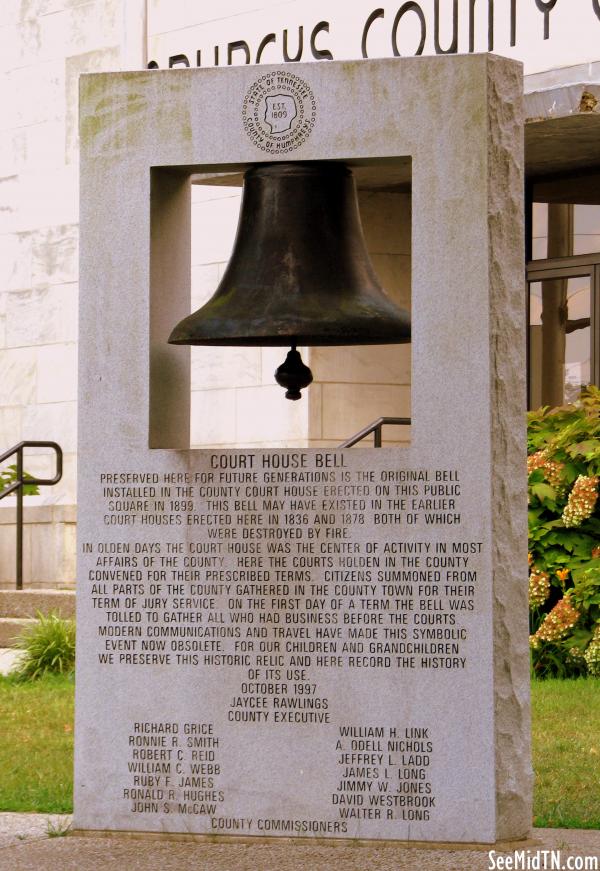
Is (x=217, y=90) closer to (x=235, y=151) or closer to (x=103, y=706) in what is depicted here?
(x=235, y=151)

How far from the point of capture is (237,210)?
1452cm

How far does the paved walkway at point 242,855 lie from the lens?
546 centimetres

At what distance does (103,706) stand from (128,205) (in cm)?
181

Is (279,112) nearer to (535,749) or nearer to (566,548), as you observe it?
(535,749)

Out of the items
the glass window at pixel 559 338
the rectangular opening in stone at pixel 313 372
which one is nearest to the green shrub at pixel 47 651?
the rectangular opening in stone at pixel 313 372

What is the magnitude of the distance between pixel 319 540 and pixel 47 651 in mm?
5932

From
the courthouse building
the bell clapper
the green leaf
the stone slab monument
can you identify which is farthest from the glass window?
the stone slab monument

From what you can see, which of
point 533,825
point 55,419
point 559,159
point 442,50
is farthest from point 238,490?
point 55,419

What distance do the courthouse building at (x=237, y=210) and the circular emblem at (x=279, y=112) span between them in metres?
5.81

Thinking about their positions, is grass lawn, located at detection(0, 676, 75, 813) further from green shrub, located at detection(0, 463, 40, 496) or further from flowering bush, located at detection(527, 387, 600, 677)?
green shrub, located at detection(0, 463, 40, 496)

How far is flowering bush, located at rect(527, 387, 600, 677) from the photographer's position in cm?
1045

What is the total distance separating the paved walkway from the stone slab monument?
0.08 meters

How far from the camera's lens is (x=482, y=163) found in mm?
5816

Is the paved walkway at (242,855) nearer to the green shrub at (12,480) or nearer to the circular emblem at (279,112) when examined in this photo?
the circular emblem at (279,112)
